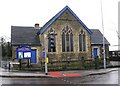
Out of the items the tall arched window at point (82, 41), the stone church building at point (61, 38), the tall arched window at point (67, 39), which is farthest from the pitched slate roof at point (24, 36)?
the tall arched window at point (82, 41)

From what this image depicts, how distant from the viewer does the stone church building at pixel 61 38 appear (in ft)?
131

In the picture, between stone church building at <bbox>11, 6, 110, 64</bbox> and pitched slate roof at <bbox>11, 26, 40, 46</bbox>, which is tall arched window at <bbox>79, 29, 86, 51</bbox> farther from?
pitched slate roof at <bbox>11, 26, 40, 46</bbox>

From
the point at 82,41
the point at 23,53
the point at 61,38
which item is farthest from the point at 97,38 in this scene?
the point at 23,53

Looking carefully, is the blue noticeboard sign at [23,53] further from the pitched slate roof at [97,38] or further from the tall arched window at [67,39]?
the pitched slate roof at [97,38]

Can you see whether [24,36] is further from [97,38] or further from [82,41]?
[97,38]

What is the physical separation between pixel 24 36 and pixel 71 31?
6686 millimetres

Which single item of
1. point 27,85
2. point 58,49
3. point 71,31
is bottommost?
point 27,85

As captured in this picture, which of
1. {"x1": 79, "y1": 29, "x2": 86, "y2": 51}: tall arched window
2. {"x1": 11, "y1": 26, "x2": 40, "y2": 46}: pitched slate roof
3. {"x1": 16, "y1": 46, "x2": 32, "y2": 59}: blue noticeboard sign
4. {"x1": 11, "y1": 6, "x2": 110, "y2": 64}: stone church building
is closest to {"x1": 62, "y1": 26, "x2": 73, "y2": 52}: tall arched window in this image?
{"x1": 11, "y1": 6, "x2": 110, "y2": 64}: stone church building

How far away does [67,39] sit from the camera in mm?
41625

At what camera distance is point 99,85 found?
18.0 m

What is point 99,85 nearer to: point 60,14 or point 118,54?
point 60,14

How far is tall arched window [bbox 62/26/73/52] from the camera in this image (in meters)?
41.4

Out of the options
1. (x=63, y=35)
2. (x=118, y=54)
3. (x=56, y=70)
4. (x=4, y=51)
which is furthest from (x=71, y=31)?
(x=4, y=51)

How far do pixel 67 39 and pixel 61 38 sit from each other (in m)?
0.98
